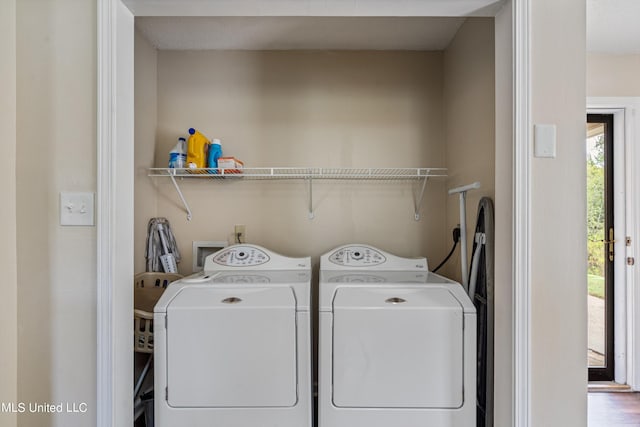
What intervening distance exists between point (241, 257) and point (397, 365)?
3.49 feet

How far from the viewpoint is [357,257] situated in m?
2.06

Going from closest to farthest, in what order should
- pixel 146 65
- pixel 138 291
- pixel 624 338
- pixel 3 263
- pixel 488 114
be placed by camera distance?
pixel 3 263, pixel 488 114, pixel 138 291, pixel 146 65, pixel 624 338

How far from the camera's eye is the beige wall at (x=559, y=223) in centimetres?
124

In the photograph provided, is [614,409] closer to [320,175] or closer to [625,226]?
[625,226]

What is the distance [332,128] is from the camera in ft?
7.64

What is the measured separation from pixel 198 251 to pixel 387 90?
1.66 meters

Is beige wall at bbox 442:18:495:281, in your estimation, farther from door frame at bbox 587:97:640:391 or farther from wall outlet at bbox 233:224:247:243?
wall outlet at bbox 233:224:247:243

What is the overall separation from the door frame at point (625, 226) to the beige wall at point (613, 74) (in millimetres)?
61

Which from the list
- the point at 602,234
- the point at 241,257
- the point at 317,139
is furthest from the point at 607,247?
the point at 241,257

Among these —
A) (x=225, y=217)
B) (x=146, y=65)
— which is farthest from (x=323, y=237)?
(x=146, y=65)

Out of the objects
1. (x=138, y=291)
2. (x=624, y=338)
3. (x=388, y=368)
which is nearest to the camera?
(x=388, y=368)

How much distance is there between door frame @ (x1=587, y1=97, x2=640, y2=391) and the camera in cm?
254

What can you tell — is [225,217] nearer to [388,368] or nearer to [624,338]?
[388,368]

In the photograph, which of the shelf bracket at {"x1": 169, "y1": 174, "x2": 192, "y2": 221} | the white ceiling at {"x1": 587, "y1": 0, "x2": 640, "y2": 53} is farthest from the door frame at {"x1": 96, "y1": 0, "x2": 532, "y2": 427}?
the white ceiling at {"x1": 587, "y1": 0, "x2": 640, "y2": 53}
